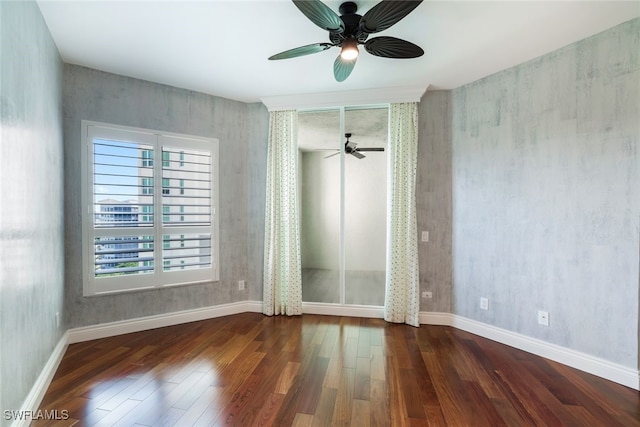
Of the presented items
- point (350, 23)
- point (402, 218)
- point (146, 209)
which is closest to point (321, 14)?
point (350, 23)

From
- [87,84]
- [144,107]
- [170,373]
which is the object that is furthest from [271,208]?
[87,84]

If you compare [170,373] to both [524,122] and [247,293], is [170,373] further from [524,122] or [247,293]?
[524,122]

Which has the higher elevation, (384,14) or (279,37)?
(279,37)

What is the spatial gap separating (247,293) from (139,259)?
137 cm

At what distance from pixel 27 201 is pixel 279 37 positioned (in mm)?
2164

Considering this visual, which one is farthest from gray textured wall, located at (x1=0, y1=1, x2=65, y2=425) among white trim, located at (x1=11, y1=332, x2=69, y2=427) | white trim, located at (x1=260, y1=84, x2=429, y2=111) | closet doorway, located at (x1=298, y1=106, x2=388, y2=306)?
closet doorway, located at (x1=298, y1=106, x2=388, y2=306)

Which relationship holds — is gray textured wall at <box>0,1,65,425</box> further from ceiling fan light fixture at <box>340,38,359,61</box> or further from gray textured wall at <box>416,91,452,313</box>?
gray textured wall at <box>416,91,452,313</box>

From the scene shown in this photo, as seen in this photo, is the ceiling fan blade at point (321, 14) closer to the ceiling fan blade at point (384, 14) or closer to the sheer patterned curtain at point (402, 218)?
the ceiling fan blade at point (384, 14)

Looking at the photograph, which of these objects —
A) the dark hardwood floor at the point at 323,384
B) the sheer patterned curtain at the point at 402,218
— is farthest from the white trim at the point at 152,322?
the sheer patterned curtain at the point at 402,218

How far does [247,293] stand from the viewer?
13.2 ft

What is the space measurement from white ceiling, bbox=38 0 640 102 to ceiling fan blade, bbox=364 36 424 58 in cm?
22

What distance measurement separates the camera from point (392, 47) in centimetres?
221

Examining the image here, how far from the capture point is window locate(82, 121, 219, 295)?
3108mm

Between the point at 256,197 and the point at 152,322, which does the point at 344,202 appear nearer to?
the point at 256,197
